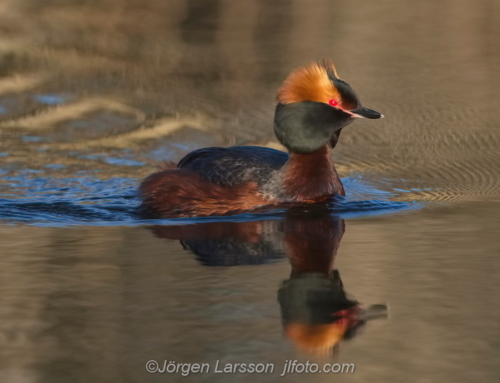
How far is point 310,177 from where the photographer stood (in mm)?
8234

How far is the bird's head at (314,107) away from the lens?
8.18 m

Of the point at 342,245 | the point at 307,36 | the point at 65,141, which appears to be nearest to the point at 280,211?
the point at 342,245

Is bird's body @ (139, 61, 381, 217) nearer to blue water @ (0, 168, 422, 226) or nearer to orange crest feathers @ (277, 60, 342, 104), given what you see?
orange crest feathers @ (277, 60, 342, 104)

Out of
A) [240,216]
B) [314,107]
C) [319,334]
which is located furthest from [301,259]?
[314,107]

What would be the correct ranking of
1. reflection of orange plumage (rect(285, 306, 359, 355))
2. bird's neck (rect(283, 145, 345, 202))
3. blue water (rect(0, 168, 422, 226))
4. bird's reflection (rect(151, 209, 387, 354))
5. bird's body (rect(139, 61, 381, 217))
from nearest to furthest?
reflection of orange plumage (rect(285, 306, 359, 355)), bird's reflection (rect(151, 209, 387, 354)), blue water (rect(0, 168, 422, 226)), bird's body (rect(139, 61, 381, 217)), bird's neck (rect(283, 145, 345, 202))

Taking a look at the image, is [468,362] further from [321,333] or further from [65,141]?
[65,141]

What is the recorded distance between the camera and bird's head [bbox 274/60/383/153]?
818cm

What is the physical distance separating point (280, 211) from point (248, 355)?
3599mm

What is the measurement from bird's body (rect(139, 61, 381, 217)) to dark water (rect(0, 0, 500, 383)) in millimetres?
274

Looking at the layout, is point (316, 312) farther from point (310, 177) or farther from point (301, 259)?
point (310, 177)

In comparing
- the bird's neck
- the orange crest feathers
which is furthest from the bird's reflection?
the orange crest feathers

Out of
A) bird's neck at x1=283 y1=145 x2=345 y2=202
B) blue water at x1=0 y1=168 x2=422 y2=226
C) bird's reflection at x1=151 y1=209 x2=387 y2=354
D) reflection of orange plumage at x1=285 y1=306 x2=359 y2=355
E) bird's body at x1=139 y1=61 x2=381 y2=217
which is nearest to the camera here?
reflection of orange plumage at x1=285 y1=306 x2=359 y2=355

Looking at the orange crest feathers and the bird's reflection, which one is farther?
the orange crest feathers

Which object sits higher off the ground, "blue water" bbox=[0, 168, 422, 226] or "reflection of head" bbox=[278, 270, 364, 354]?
"blue water" bbox=[0, 168, 422, 226]
